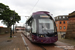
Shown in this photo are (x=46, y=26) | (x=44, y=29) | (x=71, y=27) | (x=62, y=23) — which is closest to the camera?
(x=44, y=29)

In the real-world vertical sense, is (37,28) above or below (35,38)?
above

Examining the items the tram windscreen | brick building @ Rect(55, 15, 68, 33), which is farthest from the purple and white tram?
brick building @ Rect(55, 15, 68, 33)

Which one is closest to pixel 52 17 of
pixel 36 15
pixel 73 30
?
pixel 36 15

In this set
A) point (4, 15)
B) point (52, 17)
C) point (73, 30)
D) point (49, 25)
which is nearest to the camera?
point (49, 25)

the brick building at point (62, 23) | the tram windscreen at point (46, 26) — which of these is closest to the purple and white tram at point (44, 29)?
the tram windscreen at point (46, 26)

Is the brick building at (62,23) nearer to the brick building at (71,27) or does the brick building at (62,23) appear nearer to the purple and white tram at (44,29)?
the brick building at (71,27)

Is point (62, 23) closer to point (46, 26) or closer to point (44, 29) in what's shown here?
point (46, 26)

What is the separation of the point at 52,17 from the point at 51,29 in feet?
4.38

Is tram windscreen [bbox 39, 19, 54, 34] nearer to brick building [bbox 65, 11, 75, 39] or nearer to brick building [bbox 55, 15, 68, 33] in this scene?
brick building [bbox 65, 11, 75, 39]

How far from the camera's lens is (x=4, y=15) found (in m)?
28.6

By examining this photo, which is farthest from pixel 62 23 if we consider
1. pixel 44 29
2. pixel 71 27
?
pixel 44 29

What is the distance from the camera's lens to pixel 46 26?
7992mm

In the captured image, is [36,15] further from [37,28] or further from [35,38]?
[35,38]

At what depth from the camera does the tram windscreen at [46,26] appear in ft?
25.7
